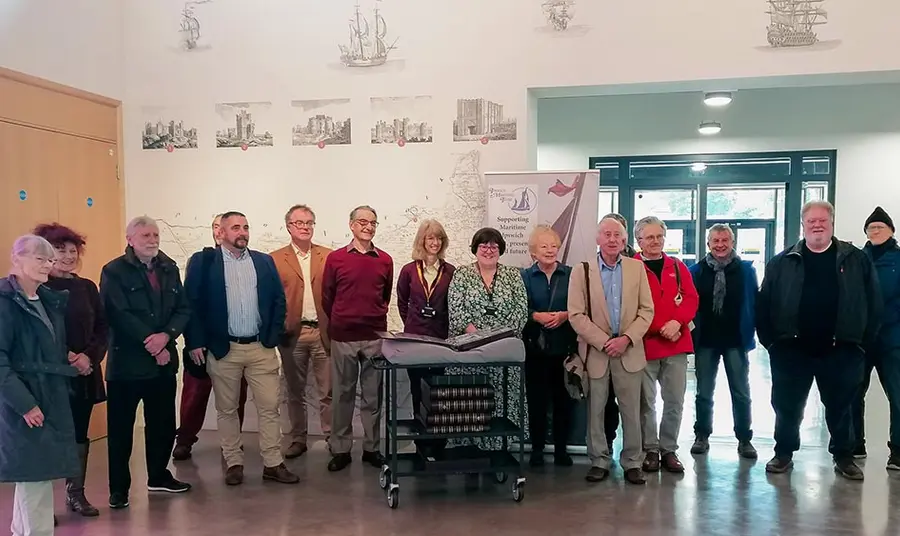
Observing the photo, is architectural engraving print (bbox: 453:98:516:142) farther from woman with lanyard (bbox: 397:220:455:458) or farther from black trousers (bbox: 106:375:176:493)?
black trousers (bbox: 106:375:176:493)

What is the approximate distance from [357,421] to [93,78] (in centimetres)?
357

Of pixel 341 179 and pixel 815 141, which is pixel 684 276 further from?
pixel 815 141

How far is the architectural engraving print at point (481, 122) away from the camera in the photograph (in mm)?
5379

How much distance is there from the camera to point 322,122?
5664 millimetres

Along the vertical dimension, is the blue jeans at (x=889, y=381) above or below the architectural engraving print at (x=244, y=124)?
below

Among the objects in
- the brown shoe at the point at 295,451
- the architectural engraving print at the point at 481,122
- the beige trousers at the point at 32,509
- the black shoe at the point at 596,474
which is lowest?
the brown shoe at the point at 295,451

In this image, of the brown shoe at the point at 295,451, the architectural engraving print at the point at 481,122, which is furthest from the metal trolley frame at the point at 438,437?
the architectural engraving print at the point at 481,122

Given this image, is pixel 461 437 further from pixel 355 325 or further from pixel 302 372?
pixel 302 372

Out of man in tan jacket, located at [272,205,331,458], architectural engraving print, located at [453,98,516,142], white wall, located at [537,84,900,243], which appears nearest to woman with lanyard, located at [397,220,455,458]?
man in tan jacket, located at [272,205,331,458]

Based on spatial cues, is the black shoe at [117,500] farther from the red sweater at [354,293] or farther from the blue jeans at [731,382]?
the blue jeans at [731,382]

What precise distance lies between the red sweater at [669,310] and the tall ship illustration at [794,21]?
201 cm

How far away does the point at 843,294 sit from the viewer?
4172 millimetres

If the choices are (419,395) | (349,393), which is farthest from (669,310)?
(349,393)

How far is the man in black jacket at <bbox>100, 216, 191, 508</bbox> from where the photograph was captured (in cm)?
389
